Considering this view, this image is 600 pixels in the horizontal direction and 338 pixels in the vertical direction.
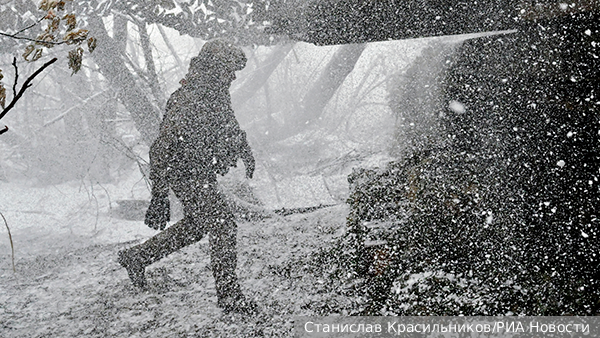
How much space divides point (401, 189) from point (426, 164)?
0.78ft

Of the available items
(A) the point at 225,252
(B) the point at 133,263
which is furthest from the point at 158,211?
(A) the point at 225,252

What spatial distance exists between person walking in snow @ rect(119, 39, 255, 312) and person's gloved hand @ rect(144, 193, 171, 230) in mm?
159

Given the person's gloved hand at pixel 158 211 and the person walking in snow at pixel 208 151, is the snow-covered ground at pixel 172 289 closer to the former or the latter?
the person walking in snow at pixel 208 151

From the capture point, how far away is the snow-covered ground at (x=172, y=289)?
2508mm

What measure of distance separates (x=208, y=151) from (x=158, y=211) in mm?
546

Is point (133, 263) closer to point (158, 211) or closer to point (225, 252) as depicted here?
point (158, 211)

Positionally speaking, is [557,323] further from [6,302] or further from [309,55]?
[309,55]

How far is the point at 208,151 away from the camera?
8.12 ft

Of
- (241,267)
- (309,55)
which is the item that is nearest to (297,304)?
(241,267)

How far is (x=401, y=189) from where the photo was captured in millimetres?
2709

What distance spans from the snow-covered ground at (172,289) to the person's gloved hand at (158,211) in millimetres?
505

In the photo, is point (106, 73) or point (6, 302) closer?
point (6, 302)

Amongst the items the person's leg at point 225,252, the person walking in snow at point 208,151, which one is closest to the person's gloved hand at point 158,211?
the person walking in snow at point 208,151

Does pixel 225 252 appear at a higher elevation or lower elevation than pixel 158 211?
lower
